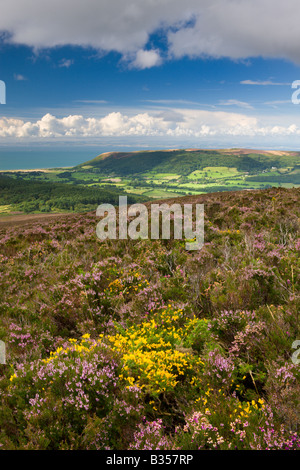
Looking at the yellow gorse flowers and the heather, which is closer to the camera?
the heather

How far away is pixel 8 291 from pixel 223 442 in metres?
6.51

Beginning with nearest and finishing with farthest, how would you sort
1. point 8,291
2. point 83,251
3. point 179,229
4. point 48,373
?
point 48,373 → point 8,291 → point 83,251 → point 179,229

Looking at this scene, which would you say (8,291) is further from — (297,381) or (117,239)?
(297,381)

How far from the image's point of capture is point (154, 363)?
132 inches

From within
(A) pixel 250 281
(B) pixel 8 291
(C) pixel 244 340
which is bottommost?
(B) pixel 8 291

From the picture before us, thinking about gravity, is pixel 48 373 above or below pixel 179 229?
below

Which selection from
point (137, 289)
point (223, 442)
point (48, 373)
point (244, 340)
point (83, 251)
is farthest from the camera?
point (83, 251)

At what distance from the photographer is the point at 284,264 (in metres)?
5.51

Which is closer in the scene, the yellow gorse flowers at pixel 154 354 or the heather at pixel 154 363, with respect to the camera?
the heather at pixel 154 363

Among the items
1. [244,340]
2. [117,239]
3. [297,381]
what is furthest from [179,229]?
[297,381]

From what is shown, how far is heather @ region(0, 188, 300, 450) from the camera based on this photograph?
252cm

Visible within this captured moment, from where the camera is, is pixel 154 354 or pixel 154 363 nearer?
pixel 154 363

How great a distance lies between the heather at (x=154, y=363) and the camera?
252 cm

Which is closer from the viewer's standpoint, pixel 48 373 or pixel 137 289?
pixel 48 373
